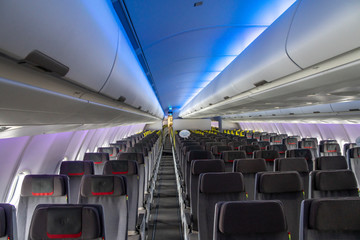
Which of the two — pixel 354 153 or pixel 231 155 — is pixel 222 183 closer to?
pixel 231 155

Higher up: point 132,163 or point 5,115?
point 5,115

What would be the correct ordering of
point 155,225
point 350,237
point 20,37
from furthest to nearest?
1. point 155,225
2. point 350,237
3. point 20,37

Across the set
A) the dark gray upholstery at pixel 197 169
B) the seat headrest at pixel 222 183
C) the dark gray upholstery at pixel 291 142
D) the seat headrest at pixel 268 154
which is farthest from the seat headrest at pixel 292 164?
the dark gray upholstery at pixel 291 142

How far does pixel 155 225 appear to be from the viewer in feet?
19.2

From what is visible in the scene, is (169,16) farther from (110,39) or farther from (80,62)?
(80,62)

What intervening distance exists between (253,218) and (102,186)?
2209 millimetres

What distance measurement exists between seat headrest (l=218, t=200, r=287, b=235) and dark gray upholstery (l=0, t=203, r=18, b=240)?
68.9 inches

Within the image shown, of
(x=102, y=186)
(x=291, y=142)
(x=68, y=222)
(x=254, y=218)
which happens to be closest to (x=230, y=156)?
(x=102, y=186)

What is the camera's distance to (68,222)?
221 cm

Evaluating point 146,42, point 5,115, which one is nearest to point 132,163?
point 146,42

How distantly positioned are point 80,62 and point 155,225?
4898 millimetres

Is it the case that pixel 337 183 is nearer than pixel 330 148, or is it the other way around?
pixel 337 183

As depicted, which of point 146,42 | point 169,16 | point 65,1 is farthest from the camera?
point 146,42

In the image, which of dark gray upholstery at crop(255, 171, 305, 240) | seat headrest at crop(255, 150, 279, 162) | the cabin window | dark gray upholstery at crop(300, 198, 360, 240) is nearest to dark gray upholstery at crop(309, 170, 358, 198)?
dark gray upholstery at crop(255, 171, 305, 240)
